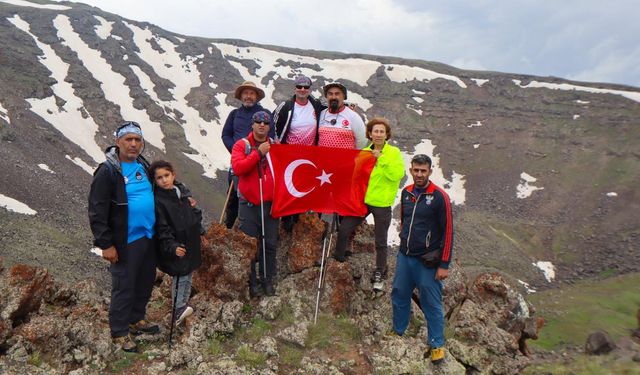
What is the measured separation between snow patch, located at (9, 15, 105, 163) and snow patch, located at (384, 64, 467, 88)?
72739 mm

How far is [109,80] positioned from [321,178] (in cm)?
8323

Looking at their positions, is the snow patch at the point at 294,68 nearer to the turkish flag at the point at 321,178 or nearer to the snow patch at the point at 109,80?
the snow patch at the point at 109,80

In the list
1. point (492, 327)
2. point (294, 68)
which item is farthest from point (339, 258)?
point (294, 68)

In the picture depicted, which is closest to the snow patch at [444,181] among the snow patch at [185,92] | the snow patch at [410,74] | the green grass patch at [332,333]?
the snow patch at [410,74]

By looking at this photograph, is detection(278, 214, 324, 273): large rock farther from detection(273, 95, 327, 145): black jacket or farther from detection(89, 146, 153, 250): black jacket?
detection(89, 146, 153, 250): black jacket

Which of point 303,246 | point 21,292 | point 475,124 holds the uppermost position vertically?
point 475,124

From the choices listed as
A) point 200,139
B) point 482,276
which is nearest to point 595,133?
point 200,139

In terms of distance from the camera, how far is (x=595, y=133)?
264 ft

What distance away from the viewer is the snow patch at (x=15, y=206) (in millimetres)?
34500

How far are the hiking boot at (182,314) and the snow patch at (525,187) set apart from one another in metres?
72.0

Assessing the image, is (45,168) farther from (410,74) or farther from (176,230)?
(410,74)

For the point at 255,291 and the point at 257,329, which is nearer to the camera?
the point at 257,329

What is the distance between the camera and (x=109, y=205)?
6.65 metres

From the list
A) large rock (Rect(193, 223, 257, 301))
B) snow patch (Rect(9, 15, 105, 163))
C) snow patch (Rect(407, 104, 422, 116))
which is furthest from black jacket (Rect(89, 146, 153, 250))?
snow patch (Rect(407, 104, 422, 116))
